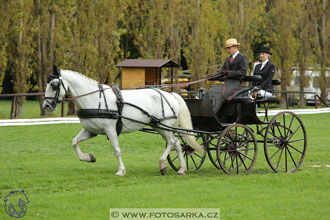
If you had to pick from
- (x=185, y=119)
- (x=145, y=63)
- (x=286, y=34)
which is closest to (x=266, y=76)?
(x=185, y=119)

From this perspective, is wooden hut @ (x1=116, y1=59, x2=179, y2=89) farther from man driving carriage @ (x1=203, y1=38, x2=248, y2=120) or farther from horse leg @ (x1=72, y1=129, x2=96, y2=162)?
horse leg @ (x1=72, y1=129, x2=96, y2=162)

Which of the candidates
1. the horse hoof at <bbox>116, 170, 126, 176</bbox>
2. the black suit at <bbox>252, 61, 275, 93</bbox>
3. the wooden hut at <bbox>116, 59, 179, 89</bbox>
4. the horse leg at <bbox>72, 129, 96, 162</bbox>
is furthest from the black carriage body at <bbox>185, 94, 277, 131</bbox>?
the wooden hut at <bbox>116, 59, 179, 89</bbox>

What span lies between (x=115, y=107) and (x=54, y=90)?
100cm

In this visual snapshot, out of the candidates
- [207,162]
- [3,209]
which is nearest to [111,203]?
[3,209]

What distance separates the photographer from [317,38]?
3384 centimetres

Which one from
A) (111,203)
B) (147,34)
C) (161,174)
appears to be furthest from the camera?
(147,34)

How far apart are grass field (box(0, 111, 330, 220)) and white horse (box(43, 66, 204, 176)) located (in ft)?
1.72

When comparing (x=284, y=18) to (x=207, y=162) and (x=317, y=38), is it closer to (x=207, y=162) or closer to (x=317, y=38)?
(x=317, y=38)

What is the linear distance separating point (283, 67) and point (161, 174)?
939 inches

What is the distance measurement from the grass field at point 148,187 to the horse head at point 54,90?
1.16 metres

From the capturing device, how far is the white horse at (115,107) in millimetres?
10523

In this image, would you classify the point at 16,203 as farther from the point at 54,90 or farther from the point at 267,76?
the point at 267,76

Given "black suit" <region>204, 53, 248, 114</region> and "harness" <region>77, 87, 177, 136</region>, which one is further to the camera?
"black suit" <region>204, 53, 248, 114</region>

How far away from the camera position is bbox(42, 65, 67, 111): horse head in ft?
34.3
